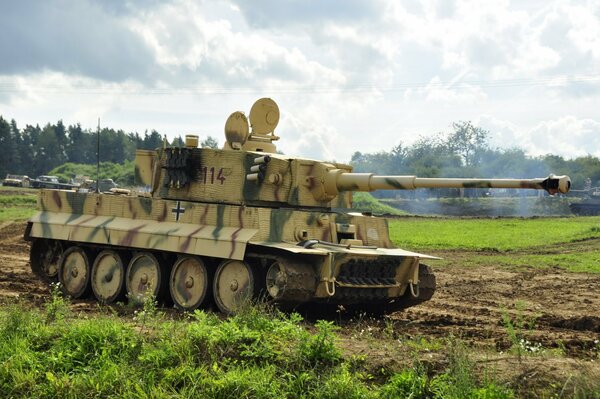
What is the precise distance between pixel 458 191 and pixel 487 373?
47.7 metres

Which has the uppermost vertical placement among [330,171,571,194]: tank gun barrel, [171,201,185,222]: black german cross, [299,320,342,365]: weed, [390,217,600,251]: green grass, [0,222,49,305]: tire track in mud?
[330,171,571,194]: tank gun barrel

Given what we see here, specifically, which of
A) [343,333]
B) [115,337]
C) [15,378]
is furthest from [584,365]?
[15,378]

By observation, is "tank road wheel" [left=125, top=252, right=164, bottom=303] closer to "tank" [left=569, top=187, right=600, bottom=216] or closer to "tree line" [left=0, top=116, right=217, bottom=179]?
"tank" [left=569, top=187, right=600, bottom=216]

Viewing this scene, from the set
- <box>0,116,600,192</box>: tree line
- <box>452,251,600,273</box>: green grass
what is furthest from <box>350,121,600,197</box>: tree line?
<box>452,251,600,273</box>: green grass

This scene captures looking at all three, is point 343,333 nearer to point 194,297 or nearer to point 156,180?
point 194,297

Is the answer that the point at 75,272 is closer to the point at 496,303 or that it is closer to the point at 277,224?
the point at 277,224

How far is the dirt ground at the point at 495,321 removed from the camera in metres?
8.55

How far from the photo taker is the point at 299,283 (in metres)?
12.6

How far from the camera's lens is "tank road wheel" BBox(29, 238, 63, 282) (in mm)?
17359

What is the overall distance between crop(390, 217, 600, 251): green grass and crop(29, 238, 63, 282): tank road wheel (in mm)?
12466

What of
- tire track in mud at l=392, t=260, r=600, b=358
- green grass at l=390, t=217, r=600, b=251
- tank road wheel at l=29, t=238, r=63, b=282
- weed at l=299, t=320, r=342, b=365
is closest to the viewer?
weed at l=299, t=320, r=342, b=365

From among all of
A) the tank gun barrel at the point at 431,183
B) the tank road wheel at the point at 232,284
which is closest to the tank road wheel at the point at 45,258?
the tank road wheel at the point at 232,284

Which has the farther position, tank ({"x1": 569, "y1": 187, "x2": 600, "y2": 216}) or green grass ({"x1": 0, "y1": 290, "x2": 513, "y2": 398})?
tank ({"x1": 569, "y1": 187, "x2": 600, "y2": 216})

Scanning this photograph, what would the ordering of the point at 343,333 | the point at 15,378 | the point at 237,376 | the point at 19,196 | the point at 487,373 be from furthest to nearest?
the point at 19,196, the point at 343,333, the point at 15,378, the point at 237,376, the point at 487,373
